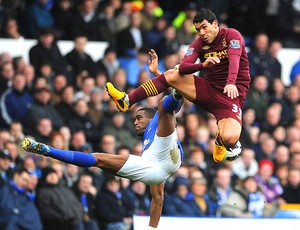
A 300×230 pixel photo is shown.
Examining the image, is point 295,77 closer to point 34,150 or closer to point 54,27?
point 54,27

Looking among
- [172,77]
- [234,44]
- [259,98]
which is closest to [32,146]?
[172,77]

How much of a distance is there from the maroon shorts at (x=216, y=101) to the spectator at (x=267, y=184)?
5732mm

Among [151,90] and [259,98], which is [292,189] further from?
[151,90]

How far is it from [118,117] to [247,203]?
272 cm

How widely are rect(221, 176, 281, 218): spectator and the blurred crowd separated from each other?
0.7 inches

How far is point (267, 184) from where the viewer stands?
856 inches

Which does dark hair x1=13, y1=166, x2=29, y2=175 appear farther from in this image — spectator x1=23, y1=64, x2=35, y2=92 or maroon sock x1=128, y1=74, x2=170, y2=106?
maroon sock x1=128, y1=74, x2=170, y2=106

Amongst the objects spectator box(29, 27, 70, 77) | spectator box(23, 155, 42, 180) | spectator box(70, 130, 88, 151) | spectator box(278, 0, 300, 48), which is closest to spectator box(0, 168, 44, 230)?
spectator box(23, 155, 42, 180)

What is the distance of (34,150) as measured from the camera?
15531mm

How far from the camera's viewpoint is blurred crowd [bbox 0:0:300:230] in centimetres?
1930

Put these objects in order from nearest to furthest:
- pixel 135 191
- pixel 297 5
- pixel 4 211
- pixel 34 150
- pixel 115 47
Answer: pixel 34 150 → pixel 4 211 → pixel 135 191 → pixel 115 47 → pixel 297 5

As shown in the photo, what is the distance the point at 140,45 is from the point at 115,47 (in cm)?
55

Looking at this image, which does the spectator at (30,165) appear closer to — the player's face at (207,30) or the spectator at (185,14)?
the player's face at (207,30)

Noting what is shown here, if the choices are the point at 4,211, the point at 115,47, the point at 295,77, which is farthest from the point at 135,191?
the point at 295,77
